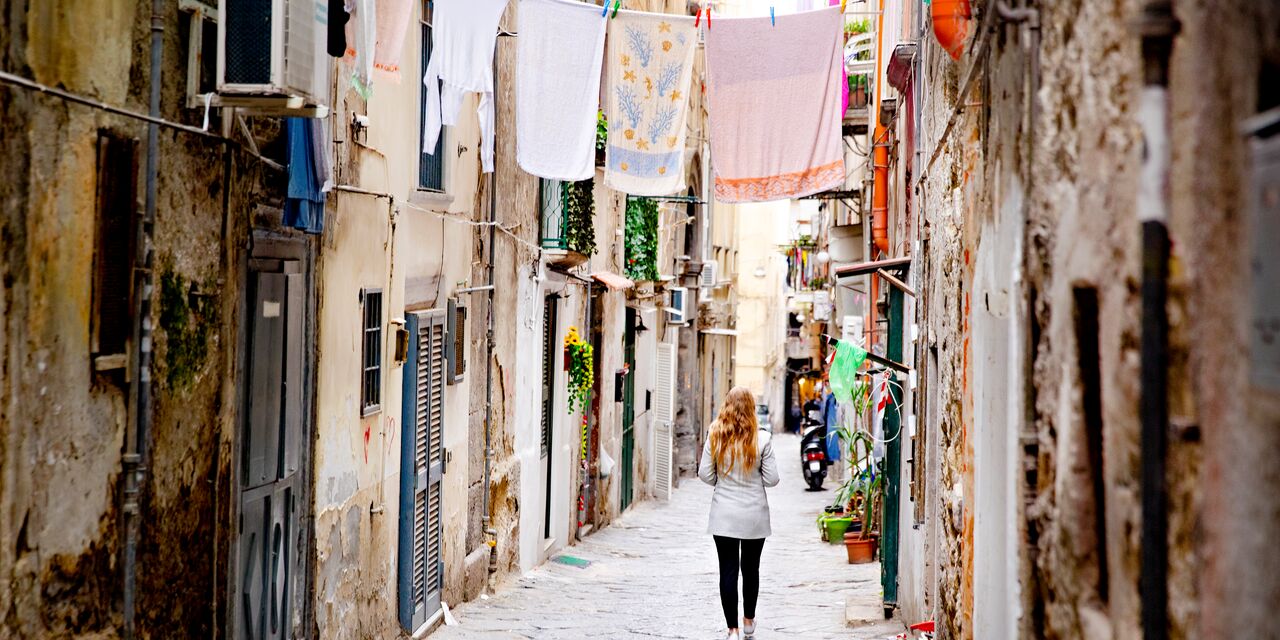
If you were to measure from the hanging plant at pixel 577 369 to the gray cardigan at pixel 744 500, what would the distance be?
22.9 feet

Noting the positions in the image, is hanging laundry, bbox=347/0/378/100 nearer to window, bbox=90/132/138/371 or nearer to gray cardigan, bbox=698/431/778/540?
window, bbox=90/132/138/371

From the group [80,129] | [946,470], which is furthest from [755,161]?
[80,129]

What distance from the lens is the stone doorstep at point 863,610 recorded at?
9961 mm

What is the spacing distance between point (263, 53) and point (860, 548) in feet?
30.5

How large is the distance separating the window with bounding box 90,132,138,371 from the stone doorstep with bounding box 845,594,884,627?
6.33 meters

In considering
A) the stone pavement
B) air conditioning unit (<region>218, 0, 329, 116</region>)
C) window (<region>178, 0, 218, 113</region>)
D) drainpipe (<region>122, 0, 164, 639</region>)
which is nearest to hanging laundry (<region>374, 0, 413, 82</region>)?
window (<region>178, 0, 218, 113</region>)

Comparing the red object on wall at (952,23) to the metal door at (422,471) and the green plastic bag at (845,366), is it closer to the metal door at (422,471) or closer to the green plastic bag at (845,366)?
the green plastic bag at (845,366)

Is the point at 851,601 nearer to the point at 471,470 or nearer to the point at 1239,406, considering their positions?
the point at 471,470

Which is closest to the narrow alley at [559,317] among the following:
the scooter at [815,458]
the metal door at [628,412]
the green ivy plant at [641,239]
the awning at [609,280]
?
the awning at [609,280]

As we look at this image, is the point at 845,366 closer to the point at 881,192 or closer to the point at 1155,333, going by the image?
the point at 881,192

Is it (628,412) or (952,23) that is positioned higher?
(952,23)

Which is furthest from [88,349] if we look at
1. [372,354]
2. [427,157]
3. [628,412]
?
[628,412]

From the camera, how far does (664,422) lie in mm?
23562

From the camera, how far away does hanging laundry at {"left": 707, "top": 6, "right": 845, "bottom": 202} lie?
10.4 metres
